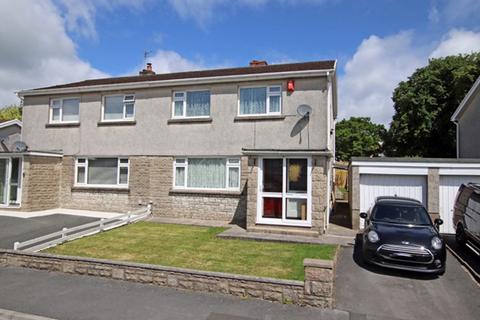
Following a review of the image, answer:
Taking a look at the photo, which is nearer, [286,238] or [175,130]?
[286,238]

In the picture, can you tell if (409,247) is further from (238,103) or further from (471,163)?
(238,103)

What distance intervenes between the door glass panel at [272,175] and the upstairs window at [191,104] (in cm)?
395

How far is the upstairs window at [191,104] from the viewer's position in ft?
46.8

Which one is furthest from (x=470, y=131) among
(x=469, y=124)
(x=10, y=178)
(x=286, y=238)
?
(x=10, y=178)

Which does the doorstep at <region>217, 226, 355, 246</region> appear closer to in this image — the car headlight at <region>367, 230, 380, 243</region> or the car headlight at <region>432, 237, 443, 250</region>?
the car headlight at <region>367, 230, 380, 243</region>

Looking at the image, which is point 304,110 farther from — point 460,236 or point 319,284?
point 319,284

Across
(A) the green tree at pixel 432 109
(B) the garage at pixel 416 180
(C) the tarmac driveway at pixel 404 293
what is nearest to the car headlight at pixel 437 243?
(C) the tarmac driveway at pixel 404 293

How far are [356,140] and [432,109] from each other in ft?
90.3

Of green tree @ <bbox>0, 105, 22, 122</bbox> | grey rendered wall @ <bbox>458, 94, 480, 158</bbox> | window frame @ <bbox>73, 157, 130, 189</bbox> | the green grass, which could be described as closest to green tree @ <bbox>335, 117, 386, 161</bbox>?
grey rendered wall @ <bbox>458, 94, 480, 158</bbox>

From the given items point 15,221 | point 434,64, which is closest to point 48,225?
point 15,221

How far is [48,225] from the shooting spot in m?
11.8

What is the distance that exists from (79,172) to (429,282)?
14578 mm

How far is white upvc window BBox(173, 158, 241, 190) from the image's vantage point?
13.6 meters

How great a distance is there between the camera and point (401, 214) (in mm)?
9133
